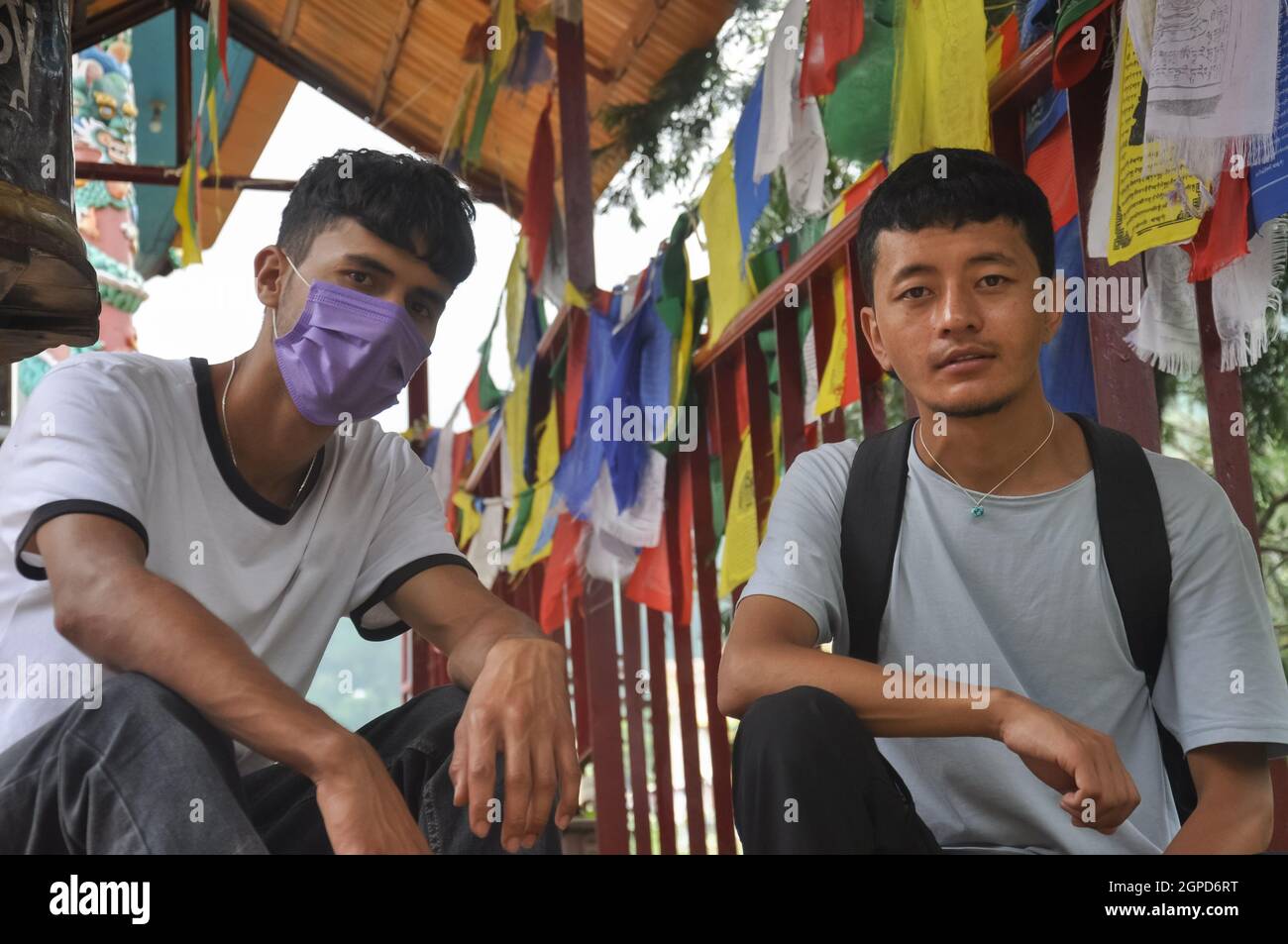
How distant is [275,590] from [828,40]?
4.52 ft

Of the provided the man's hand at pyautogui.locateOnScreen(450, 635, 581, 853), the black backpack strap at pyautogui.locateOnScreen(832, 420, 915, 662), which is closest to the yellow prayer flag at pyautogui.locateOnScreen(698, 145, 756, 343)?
the black backpack strap at pyautogui.locateOnScreen(832, 420, 915, 662)

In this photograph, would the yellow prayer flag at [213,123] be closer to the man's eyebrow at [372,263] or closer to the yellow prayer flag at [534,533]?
the yellow prayer flag at [534,533]

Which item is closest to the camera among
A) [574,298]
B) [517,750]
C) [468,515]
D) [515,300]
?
[517,750]

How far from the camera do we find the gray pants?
52.5 inches

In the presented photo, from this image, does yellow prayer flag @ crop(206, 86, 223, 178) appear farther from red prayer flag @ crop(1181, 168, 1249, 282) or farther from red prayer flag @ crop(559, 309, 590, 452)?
red prayer flag @ crop(1181, 168, 1249, 282)

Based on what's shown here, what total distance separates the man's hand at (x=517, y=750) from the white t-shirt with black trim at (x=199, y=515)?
427 mm

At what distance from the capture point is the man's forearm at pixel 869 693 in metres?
1.50

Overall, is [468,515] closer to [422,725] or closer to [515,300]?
[515,300]

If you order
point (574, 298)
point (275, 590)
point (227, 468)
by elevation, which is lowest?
point (275, 590)

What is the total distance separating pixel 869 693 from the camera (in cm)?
152

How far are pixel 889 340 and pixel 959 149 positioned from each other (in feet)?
1.01

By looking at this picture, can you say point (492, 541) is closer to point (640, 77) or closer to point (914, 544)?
point (640, 77)

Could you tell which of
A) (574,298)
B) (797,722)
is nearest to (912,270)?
(797,722)
